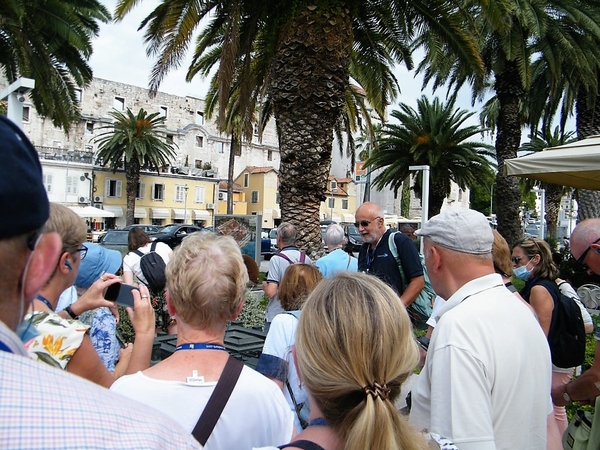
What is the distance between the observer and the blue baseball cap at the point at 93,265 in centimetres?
337

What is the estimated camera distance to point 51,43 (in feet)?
41.1

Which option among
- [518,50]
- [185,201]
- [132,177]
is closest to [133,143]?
[132,177]

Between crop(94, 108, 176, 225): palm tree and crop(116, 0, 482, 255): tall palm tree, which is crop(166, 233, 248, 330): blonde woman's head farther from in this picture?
crop(94, 108, 176, 225): palm tree

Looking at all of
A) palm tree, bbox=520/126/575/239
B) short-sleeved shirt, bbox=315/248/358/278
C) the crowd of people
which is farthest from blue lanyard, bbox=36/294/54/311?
palm tree, bbox=520/126/575/239

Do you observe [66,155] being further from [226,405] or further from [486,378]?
[486,378]

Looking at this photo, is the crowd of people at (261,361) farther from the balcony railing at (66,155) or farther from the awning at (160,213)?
the awning at (160,213)

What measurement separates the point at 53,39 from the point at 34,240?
13899 mm

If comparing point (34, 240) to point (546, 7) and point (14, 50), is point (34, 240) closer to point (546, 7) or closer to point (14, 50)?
point (14, 50)

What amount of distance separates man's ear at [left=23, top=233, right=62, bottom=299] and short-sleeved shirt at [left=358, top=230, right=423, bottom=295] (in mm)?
3969

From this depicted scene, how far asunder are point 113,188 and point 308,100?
4646cm

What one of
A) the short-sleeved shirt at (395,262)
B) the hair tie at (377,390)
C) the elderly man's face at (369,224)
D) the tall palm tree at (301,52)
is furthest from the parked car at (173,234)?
the hair tie at (377,390)

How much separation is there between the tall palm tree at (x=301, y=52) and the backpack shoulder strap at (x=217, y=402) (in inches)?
301

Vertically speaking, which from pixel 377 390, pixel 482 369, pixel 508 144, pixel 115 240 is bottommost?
pixel 115 240

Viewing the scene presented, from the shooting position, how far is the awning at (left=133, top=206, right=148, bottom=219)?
175 feet
